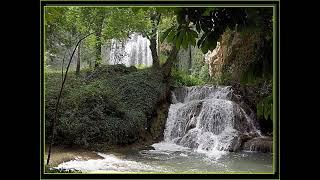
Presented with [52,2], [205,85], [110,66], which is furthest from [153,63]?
[52,2]

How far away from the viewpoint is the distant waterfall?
286cm

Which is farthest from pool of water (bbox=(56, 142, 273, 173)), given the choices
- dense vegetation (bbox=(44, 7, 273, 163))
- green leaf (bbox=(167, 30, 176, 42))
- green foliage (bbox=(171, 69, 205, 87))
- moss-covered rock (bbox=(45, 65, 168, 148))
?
green foliage (bbox=(171, 69, 205, 87))

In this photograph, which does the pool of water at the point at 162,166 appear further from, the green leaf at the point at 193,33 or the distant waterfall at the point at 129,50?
the distant waterfall at the point at 129,50

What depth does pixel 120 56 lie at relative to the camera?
3059 millimetres

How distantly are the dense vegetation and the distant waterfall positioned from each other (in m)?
0.07

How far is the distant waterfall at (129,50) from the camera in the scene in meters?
2.86

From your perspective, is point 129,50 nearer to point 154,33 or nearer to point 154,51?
point 154,51

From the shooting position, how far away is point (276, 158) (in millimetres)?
1491

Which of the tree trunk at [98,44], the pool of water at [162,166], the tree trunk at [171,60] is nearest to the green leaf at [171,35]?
the tree trunk at [171,60]
